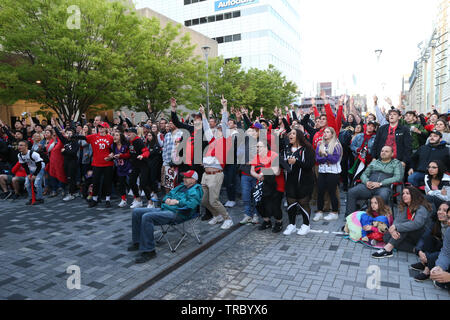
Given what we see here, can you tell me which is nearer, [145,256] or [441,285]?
[441,285]

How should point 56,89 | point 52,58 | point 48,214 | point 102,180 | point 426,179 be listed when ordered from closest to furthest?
point 426,179
point 48,214
point 102,180
point 52,58
point 56,89

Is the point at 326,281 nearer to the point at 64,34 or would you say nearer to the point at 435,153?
the point at 435,153

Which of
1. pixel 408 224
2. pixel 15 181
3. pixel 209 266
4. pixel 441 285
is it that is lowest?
pixel 209 266

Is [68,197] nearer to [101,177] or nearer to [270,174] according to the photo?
[101,177]

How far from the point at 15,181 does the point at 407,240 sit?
10.4 m

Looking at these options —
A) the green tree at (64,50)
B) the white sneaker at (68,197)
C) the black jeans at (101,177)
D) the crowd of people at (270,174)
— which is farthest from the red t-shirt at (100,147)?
the green tree at (64,50)

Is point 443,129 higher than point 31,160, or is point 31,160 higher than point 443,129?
point 443,129

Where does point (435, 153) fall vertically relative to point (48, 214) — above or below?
above

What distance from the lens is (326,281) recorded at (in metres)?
4.23

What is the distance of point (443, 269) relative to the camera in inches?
156

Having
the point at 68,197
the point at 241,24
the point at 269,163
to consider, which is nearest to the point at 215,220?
the point at 269,163
